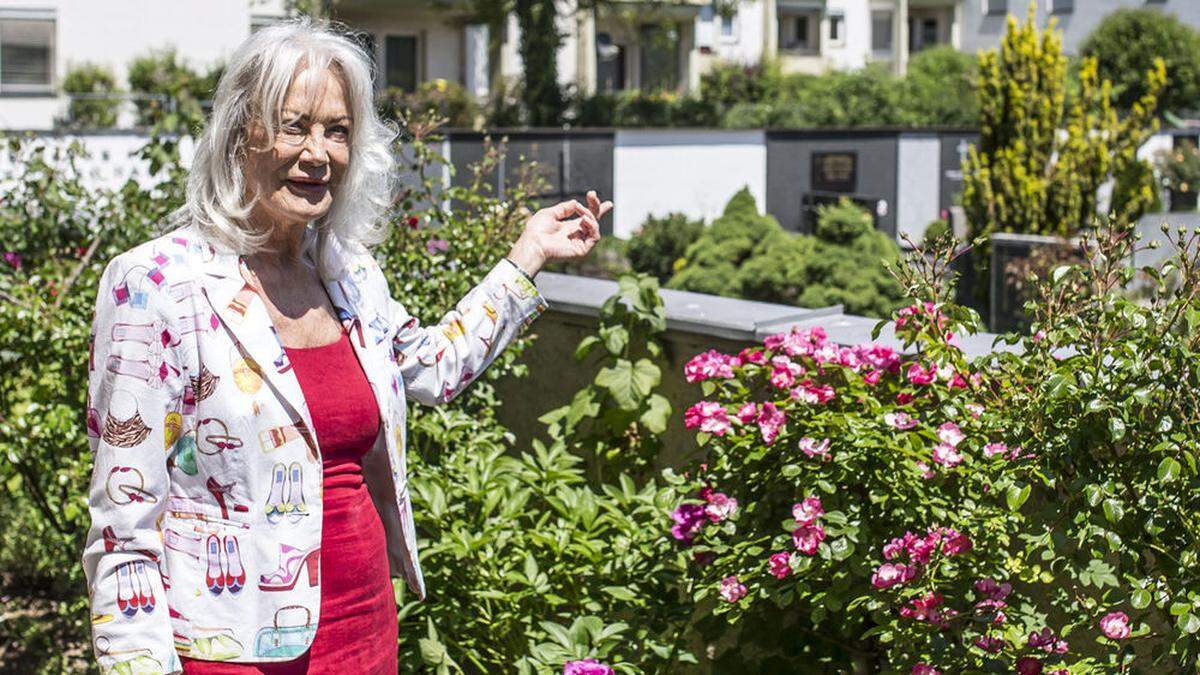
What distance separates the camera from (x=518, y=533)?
354 centimetres

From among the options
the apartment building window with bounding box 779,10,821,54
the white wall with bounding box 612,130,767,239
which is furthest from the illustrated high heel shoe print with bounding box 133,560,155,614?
the apartment building window with bounding box 779,10,821,54

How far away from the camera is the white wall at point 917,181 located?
63.0 feet

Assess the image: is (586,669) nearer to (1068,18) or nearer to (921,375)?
(921,375)

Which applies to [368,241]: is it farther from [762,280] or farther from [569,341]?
[762,280]

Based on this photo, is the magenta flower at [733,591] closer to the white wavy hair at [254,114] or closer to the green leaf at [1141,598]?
the green leaf at [1141,598]

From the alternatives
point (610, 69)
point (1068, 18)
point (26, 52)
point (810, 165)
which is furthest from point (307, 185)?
point (1068, 18)

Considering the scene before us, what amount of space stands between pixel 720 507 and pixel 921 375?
47cm

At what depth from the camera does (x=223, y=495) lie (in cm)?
234

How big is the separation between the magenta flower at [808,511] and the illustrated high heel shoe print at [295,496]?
976 millimetres

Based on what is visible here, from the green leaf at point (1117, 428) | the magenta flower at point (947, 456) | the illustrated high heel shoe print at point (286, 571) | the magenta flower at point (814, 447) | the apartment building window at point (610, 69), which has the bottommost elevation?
the illustrated high heel shoe print at point (286, 571)

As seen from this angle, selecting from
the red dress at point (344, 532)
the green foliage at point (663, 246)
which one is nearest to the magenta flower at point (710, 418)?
the red dress at point (344, 532)

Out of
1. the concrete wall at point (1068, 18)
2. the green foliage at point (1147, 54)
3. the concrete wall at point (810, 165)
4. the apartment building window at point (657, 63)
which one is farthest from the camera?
the concrete wall at point (1068, 18)

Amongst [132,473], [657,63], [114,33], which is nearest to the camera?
[132,473]

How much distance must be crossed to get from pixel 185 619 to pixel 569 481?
5.02 ft
